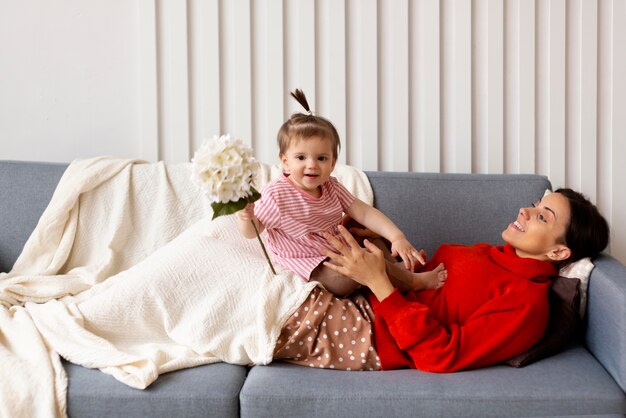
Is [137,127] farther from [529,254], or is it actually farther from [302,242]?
[529,254]

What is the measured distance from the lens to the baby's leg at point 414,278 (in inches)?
72.4

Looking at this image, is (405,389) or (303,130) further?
(303,130)

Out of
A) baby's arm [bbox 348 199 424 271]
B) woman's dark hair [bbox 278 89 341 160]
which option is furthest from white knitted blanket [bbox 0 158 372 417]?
woman's dark hair [bbox 278 89 341 160]

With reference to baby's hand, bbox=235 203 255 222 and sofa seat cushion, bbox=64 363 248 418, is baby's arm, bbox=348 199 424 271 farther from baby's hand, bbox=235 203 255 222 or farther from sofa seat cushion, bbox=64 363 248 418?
sofa seat cushion, bbox=64 363 248 418

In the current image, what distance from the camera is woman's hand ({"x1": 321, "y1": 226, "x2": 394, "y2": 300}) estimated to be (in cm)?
172

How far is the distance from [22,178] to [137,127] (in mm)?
535

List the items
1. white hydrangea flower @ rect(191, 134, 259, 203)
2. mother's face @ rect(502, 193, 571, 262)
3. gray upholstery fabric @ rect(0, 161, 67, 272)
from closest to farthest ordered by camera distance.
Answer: white hydrangea flower @ rect(191, 134, 259, 203), mother's face @ rect(502, 193, 571, 262), gray upholstery fabric @ rect(0, 161, 67, 272)

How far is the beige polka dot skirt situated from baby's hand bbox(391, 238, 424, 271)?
168 mm

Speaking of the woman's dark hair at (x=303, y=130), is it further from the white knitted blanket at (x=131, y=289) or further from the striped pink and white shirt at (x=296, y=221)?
the white knitted blanket at (x=131, y=289)

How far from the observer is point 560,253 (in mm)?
1832

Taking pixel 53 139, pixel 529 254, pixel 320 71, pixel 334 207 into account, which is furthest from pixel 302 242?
pixel 53 139

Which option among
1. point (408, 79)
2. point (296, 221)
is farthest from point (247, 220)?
point (408, 79)

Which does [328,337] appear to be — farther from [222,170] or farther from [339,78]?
[339,78]

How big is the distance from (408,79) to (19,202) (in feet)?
4.87
